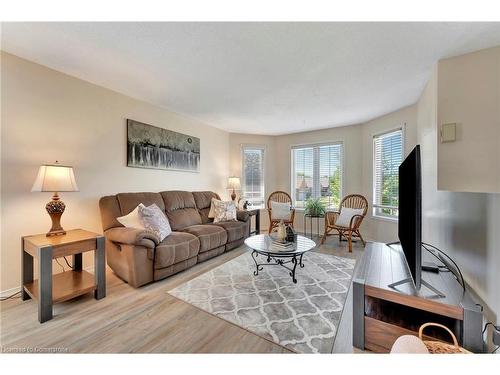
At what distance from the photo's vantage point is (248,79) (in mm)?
2375

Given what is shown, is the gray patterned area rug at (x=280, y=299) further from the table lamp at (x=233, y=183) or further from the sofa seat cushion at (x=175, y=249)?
the table lamp at (x=233, y=183)

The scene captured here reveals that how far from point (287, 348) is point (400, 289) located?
0.82 m

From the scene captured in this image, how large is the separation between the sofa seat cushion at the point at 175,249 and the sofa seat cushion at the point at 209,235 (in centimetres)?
11

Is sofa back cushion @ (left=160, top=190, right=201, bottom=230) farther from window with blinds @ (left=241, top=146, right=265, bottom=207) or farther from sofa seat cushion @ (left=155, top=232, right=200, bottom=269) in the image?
window with blinds @ (left=241, top=146, right=265, bottom=207)

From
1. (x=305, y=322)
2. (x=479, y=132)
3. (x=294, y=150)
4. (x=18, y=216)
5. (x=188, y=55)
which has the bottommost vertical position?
(x=305, y=322)

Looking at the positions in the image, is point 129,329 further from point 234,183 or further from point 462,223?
point 234,183

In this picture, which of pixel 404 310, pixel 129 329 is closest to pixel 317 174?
pixel 404 310

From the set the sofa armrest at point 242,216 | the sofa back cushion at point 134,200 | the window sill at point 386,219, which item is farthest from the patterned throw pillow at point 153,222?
the window sill at point 386,219

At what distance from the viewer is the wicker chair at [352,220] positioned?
354 cm

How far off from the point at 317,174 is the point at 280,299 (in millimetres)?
3312

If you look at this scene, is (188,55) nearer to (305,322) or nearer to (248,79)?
(248,79)

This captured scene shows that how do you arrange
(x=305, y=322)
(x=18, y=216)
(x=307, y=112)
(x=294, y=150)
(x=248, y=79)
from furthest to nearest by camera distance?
(x=294, y=150) → (x=307, y=112) → (x=248, y=79) → (x=18, y=216) → (x=305, y=322)
